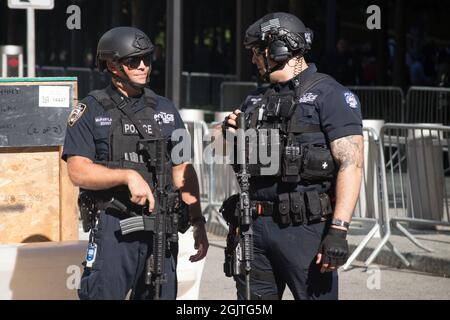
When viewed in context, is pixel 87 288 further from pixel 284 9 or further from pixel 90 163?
pixel 284 9

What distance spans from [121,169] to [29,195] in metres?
1.62

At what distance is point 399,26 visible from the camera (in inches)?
1001

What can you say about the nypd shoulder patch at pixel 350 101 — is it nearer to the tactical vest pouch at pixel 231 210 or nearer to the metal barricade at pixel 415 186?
the tactical vest pouch at pixel 231 210

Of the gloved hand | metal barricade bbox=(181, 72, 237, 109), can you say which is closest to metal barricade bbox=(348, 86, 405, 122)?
metal barricade bbox=(181, 72, 237, 109)

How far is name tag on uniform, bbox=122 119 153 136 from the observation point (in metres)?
5.29

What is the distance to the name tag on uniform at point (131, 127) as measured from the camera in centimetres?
529

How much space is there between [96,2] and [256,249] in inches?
1694

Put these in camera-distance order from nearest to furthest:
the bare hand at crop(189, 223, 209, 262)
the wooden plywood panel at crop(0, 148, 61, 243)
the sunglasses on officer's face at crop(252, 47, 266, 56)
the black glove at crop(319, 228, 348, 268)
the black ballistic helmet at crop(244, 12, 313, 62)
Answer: the black glove at crop(319, 228, 348, 268), the black ballistic helmet at crop(244, 12, 313, 62), the sunglasses on officer's face at crop(252, 47, 266, 56), the bare hand at crop(189, 223, 209, 262), the wooden plywood panel at crop(0, 148, 61, 243)

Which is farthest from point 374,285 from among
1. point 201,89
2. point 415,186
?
point 201,89

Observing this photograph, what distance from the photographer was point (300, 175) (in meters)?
5.21

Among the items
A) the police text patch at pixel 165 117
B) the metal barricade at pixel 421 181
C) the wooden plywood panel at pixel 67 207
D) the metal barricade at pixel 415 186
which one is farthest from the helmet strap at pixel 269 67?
the metal barricade at pixel 421 181

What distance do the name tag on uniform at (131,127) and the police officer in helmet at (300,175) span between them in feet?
1.22

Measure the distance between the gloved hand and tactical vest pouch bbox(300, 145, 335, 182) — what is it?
0.27 meters

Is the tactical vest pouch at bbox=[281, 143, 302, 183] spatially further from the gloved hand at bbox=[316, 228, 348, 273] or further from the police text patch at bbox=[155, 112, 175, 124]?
the police text patch at bbox=[155, 112, 175, 124]
